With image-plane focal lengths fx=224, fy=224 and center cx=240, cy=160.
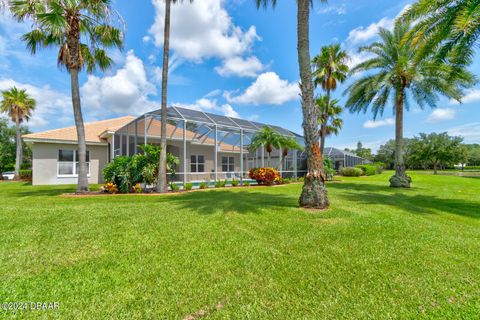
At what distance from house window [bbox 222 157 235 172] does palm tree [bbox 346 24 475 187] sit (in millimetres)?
12637

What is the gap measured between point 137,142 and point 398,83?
19183mm

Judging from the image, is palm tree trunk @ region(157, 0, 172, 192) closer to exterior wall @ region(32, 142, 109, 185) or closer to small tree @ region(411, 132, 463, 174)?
exterior wall @ region(32, 142, 109, 185)

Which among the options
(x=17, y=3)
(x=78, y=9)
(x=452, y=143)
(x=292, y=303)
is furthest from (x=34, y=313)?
(x=452, y=143)

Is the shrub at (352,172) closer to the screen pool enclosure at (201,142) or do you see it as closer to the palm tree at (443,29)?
the screen pool enclosure at (201,142)

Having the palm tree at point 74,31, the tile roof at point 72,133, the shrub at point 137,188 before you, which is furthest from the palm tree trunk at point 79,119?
the tile roof at point 72,133

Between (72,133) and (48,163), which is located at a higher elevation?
(72,133)

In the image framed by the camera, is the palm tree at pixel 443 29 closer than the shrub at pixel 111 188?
Yes

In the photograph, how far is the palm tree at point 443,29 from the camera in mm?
7735

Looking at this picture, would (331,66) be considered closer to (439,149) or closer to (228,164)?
(228,164)

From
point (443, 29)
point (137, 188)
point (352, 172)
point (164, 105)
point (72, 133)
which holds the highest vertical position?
point (443, 29)

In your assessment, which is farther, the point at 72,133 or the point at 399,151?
the point at 72,133

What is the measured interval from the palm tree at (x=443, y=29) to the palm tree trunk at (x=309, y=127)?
4803 mm

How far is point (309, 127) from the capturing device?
24.7 ft

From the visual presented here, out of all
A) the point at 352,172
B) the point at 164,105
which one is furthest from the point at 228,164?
the point at 352,172
